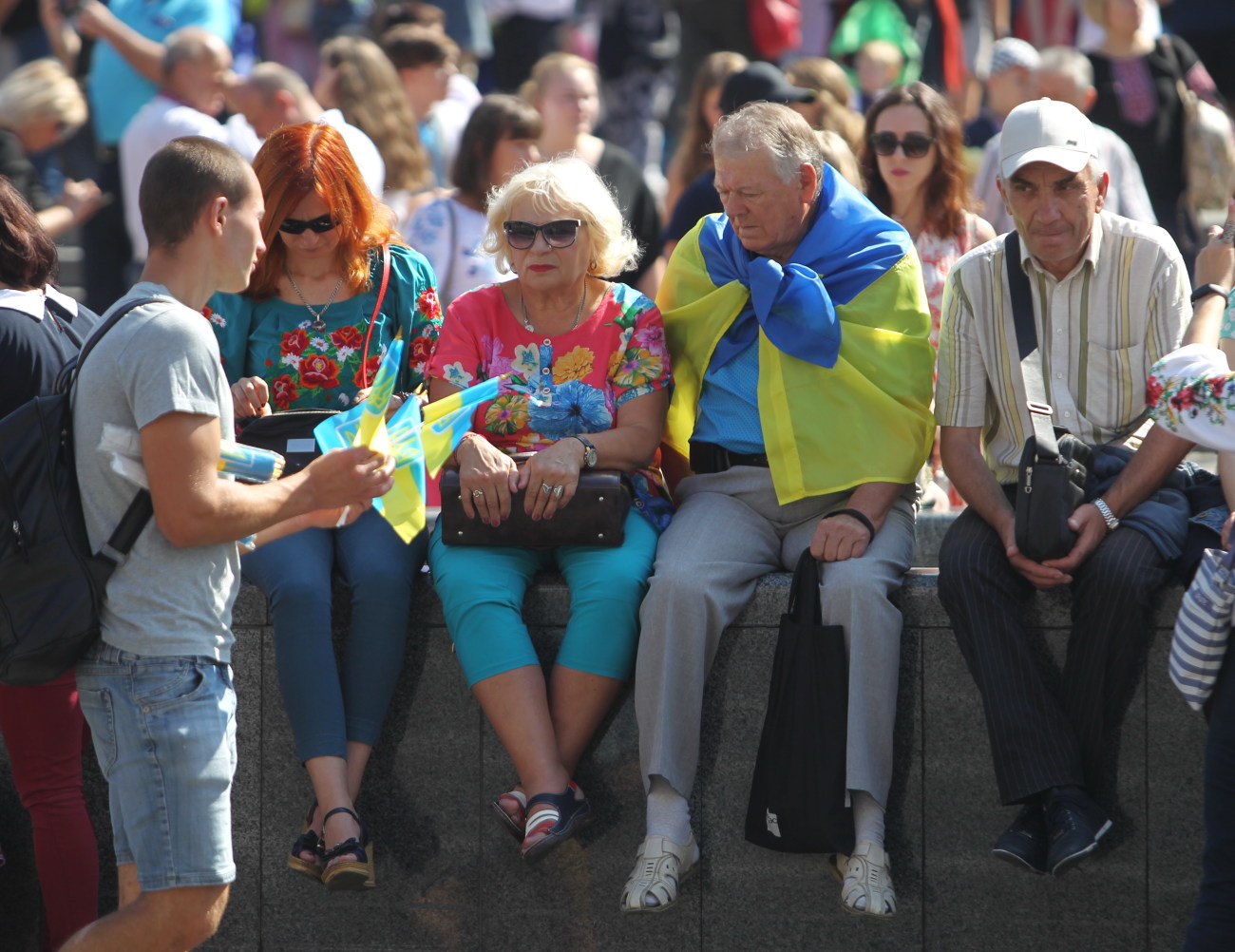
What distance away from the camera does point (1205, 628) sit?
371 cm

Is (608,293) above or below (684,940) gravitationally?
above

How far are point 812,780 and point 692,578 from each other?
2.06 ft

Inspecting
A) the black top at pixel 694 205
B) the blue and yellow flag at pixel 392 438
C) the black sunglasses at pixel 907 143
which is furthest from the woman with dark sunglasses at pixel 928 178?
the blue and yellow flag at pixel 392 438

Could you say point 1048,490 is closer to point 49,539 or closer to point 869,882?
point 869,882

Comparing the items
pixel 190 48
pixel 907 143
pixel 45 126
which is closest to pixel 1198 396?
pixel 907 143

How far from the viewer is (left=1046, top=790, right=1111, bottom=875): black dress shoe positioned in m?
4.08

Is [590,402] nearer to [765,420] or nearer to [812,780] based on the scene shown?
[765,420]

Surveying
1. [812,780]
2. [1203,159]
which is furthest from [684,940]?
[1203,159]

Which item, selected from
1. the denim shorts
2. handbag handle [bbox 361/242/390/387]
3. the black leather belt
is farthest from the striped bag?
handbag handle [bbox 361/242/390/387]

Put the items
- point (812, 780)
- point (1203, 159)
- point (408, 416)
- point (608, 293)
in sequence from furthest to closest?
point (1203, 159)
point (608, 293)
point (812, 780)
point (408, 416)

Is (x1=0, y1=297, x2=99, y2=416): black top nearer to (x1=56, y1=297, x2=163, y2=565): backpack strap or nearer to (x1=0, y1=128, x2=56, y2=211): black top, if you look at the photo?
(x1=56, y1=297, x2=163, y2=565): backpack strap

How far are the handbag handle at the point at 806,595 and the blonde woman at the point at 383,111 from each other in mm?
3767

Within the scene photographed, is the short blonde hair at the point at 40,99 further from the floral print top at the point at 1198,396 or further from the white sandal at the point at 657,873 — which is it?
the floral print top at the point at 1198,396

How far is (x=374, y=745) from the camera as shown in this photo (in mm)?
4688
